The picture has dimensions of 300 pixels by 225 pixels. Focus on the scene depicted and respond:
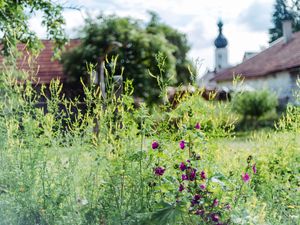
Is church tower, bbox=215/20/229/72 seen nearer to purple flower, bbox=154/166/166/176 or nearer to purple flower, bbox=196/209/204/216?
purple flower, bbox=154/166/166/176

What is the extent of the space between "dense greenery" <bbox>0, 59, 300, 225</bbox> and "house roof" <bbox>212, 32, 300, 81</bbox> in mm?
16943

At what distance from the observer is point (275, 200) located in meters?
3.55

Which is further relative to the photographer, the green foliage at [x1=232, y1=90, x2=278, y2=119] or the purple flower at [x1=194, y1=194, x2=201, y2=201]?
the green foliage at [x1=232, y1=90, x2=278, y2=119]

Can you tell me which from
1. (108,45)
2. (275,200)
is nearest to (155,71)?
(108,45)

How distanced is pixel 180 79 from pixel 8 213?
1789 cm

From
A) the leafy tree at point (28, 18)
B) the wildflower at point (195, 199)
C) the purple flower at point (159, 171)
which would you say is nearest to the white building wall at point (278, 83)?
the leafy tree at point (28, 18)

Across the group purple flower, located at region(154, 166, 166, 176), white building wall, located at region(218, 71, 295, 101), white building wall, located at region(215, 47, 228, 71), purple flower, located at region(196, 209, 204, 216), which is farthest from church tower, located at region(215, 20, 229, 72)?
purple flower, located at region(196, 209, 204, 216)

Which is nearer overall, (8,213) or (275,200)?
(8,213)

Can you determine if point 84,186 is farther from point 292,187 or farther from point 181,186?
point 292,187

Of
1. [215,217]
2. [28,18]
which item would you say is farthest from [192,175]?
[28,18]

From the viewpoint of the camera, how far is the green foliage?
18406mm

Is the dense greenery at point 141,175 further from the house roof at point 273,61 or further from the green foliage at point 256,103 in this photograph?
the house roof at point 273,61

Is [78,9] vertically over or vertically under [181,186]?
over

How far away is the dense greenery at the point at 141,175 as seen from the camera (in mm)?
2715
